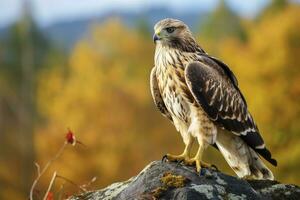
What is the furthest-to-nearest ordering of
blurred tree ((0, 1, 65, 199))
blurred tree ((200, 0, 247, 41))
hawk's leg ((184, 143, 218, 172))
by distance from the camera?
blurred tree ((200, 0, 247, 41)) < blurred tree ((0, 1, 65, 199)) < hawk's leg ((184, 143, 218, 172))

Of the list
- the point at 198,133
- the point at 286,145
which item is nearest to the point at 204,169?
the point at 198,133

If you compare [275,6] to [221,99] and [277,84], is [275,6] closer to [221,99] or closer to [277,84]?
[277,84]

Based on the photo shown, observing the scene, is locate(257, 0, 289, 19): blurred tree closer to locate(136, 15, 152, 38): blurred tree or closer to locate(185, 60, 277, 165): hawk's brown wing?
locate(136, 15, 152, 38): blurred tree

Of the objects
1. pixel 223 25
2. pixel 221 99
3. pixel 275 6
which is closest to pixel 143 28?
pixel 223 25

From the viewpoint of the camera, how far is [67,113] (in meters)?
55.8

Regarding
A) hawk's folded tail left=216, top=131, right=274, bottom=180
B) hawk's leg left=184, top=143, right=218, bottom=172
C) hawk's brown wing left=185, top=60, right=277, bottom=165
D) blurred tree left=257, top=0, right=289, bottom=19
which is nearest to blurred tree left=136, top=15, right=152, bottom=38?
blurred tree left=257, top=0, right=289, bottom=19

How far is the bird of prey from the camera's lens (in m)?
10.0

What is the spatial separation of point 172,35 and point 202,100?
0.87 metres

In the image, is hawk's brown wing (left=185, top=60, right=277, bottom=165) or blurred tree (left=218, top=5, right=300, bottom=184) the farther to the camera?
blurred tree (left=218, top=5, right=300, bottom=184)

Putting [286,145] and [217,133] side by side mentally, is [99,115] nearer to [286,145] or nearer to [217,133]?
[286,145]

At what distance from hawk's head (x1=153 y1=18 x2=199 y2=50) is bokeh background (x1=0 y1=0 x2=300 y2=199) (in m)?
1.41

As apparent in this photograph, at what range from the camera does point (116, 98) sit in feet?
178

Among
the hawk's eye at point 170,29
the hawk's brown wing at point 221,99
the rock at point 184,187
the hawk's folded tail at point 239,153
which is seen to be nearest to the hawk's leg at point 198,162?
the rock at point 184,187

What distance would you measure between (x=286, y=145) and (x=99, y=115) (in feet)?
71.0
